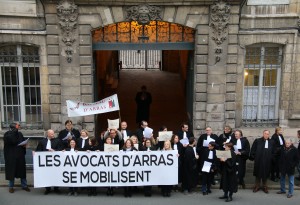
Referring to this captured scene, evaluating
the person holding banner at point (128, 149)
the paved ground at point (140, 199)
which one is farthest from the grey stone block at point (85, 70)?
the paved ground at point (140, 199)

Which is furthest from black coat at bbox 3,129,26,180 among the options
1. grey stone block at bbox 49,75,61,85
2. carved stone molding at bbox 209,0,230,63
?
carved stone molding at bbox 209,0,230,63

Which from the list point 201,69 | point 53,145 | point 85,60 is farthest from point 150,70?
point 53,145

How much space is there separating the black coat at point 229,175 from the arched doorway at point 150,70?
4503 mm

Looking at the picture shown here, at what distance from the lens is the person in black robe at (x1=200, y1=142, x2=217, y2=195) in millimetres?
11523

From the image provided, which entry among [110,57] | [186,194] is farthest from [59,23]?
[110,57]

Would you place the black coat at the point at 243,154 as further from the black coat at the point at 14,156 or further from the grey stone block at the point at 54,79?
the grey stone block at the point at 54,79

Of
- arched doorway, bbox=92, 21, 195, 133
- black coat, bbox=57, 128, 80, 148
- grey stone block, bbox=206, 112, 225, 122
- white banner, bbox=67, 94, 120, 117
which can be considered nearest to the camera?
black coat, bbox=57, 128, 80, 148

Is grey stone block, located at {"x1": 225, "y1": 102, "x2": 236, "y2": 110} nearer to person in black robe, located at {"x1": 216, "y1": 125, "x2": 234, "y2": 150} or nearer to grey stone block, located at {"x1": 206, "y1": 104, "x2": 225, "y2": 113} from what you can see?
grey stone block, located at {"x1": 206, "y1": 104, "x2": 225, "y2": 113}

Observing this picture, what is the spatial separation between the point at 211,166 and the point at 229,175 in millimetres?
548

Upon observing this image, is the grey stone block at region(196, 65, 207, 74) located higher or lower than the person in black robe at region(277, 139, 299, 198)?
higher

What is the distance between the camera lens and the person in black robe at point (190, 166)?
11.6 m

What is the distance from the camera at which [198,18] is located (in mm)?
14078

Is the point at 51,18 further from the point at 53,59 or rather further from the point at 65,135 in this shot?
the point at 65,135

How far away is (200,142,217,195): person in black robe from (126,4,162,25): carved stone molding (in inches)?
186
